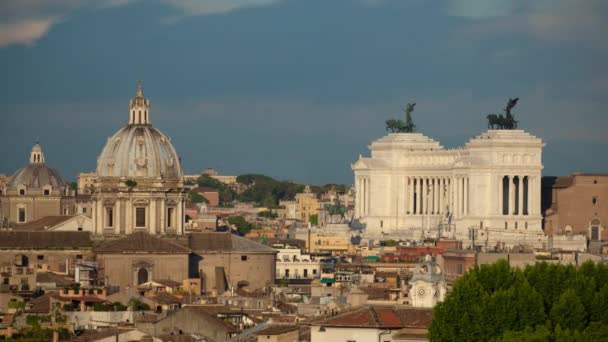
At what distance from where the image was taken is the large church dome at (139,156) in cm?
15262

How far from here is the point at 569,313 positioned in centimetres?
8825

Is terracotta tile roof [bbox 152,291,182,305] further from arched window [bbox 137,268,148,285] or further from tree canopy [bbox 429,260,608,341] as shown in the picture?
tree canopy [bbox 429,260,608,341]

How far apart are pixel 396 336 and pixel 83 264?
56.8 m

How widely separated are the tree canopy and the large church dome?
61880 millimetres

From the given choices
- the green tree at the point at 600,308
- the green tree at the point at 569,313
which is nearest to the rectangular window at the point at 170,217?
the green tree at the point at 600,308

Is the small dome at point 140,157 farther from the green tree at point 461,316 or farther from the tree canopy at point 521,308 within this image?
the green tree at point 461,316

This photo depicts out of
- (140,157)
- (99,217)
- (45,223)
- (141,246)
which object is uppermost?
(140,157)

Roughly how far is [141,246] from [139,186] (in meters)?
9.77

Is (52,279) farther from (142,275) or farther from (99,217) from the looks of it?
(99,217)

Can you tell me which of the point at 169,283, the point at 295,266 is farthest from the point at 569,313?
the point at 295,266

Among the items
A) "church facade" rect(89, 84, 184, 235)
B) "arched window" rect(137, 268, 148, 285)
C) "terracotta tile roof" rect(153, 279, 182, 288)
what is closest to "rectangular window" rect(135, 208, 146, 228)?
"church facade" rect(89, 84, 184, 235)

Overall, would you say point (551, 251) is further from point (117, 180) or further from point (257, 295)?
point (257, 295)

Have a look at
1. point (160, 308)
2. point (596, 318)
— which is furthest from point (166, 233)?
Result: point (596, 318)

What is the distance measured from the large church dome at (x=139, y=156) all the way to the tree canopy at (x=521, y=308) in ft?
203
